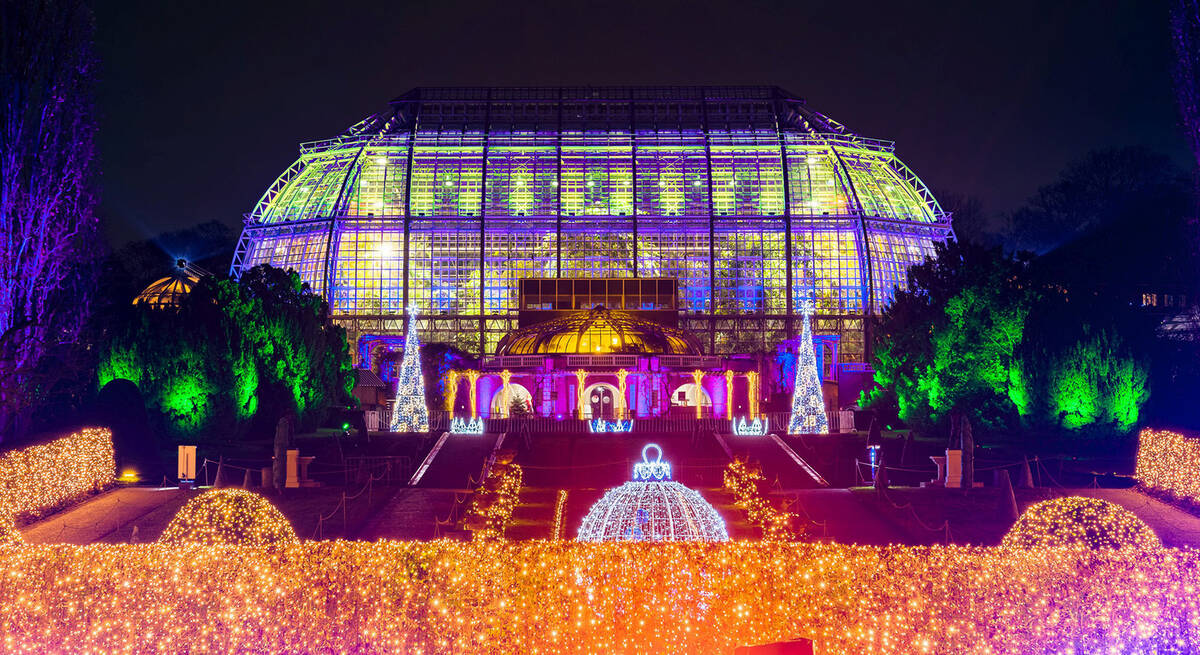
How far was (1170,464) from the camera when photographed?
2661 centimetres

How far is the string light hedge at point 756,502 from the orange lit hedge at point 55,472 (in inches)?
656

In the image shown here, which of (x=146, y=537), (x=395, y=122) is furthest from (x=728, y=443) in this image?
(x=395, y=122)

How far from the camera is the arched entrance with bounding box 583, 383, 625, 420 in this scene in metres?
50.5

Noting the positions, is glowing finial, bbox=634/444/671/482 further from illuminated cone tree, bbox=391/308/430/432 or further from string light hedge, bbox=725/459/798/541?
illuminated cone tree, bbox=391/308/430/432

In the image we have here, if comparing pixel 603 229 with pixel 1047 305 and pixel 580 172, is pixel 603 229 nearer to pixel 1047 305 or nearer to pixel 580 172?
pixel 580 172

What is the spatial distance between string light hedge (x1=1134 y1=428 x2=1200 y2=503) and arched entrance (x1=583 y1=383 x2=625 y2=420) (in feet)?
86.8

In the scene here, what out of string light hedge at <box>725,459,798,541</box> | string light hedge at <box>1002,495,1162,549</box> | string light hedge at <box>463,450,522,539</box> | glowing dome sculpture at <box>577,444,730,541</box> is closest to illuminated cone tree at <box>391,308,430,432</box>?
string light hedge at <box>463,450,522,539</box>

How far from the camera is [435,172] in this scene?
2467 inches

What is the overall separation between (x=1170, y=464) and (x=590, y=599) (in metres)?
19.9

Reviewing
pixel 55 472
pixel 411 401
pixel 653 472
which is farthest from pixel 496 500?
pixel 411 401

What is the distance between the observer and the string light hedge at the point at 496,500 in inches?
912

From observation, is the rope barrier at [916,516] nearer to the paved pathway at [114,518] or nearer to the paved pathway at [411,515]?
the paved pathway at [411,515]

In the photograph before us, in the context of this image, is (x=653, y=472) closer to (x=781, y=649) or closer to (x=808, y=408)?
(x=808, y=408)

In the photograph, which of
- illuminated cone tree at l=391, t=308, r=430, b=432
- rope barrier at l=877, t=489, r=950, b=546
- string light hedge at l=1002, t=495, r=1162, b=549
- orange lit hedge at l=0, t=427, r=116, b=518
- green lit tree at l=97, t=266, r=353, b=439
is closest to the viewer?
string light hedge at l=1002, t=495, r=1162, b=549
